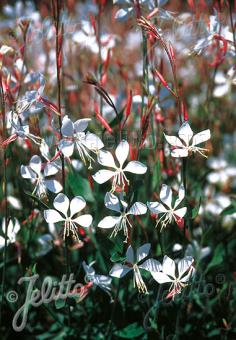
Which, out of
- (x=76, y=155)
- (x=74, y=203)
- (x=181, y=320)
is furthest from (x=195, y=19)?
(x=181, y=320)

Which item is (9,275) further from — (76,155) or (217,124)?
(217,124)

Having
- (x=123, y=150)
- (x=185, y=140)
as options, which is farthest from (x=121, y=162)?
(x=185, y=140)

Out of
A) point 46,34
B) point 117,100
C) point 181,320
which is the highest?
point 46,34

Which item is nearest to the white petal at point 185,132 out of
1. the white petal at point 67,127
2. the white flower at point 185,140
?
the white flower at point 185,140

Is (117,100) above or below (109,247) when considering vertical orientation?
above

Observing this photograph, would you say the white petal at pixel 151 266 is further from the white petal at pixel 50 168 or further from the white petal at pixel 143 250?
the white petal at pixel 50 168

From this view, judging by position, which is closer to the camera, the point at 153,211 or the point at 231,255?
the point at 153,211

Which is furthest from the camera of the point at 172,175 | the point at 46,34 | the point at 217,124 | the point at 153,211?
the point at 217,124

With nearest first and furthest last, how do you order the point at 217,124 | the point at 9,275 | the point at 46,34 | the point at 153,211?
the point at 153,211, the point at 9,275, the point at 46,34, the point at 217,124
